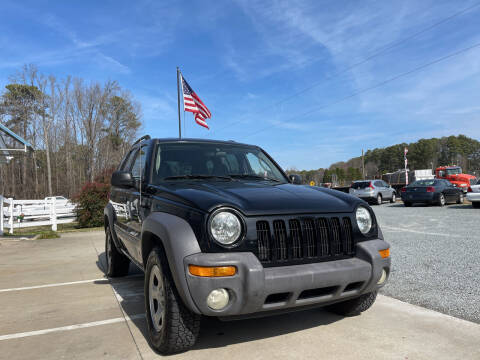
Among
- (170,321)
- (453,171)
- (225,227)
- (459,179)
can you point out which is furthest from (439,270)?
(453,171)

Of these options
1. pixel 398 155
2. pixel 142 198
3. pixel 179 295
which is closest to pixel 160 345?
pixel 179 295

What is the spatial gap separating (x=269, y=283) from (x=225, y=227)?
48 cm

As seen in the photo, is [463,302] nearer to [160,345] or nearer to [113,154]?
[160,345]

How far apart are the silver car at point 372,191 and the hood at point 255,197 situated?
18192mm

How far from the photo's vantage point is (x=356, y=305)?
331cm

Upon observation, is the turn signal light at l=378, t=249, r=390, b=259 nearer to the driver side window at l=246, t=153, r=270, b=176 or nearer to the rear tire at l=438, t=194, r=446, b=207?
the driver side window at l=246, t=153, r=270, b=176

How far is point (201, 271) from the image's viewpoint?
232cm

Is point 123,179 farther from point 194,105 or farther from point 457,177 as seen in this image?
point 457,177

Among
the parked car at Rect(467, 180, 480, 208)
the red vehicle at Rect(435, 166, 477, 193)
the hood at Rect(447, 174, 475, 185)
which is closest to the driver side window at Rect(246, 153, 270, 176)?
the parked car at Rect(467, 180, 480, 208)

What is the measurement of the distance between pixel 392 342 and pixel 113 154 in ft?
132

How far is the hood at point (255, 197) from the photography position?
2562 millimetres

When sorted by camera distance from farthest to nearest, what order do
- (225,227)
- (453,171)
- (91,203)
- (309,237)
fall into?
(453,171) → (91,203) → (309,237) → (225,227)

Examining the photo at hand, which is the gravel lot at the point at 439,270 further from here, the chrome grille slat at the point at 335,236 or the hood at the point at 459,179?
the hood at the point at 459,179

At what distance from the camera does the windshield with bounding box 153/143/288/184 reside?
3.64 meters
